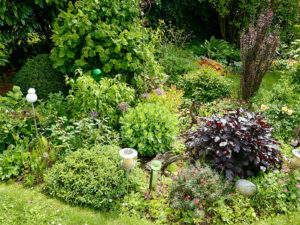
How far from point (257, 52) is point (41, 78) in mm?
4258

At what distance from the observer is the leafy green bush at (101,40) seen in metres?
4.15

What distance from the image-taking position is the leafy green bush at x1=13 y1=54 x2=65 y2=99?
445 centimetres

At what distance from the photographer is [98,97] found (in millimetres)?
3645

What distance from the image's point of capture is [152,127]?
3.55m

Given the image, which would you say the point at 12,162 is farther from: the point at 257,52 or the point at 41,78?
the point at 257,52

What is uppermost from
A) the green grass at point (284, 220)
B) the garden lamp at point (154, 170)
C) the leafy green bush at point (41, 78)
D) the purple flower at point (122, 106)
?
the leafy green bush at point (41, 78)

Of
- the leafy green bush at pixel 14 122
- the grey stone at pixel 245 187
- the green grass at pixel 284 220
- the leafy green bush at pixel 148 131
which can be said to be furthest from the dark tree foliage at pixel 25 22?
the green grass at pixel 284 220

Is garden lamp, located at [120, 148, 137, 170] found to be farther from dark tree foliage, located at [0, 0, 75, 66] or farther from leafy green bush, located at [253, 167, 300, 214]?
dark tree foliage, located at [0, 0, 75, 66]

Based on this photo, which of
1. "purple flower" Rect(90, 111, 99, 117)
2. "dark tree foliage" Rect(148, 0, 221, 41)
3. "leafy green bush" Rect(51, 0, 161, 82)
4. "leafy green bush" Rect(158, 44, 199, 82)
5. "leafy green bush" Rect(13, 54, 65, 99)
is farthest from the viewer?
"dark tree foliage" Rect(148, 0, 221, 41)

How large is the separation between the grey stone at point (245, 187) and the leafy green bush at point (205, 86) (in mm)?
2493

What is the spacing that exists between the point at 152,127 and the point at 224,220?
4.98ft

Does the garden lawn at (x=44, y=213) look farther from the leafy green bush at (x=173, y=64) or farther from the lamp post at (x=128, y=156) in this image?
the leafy green bush at (x=173, y=64)

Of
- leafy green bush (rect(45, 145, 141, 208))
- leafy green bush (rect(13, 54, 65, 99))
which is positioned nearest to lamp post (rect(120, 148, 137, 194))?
leafy green bush (rect(45, 145, 141, 208))

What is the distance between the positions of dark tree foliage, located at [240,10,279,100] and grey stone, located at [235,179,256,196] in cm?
253
